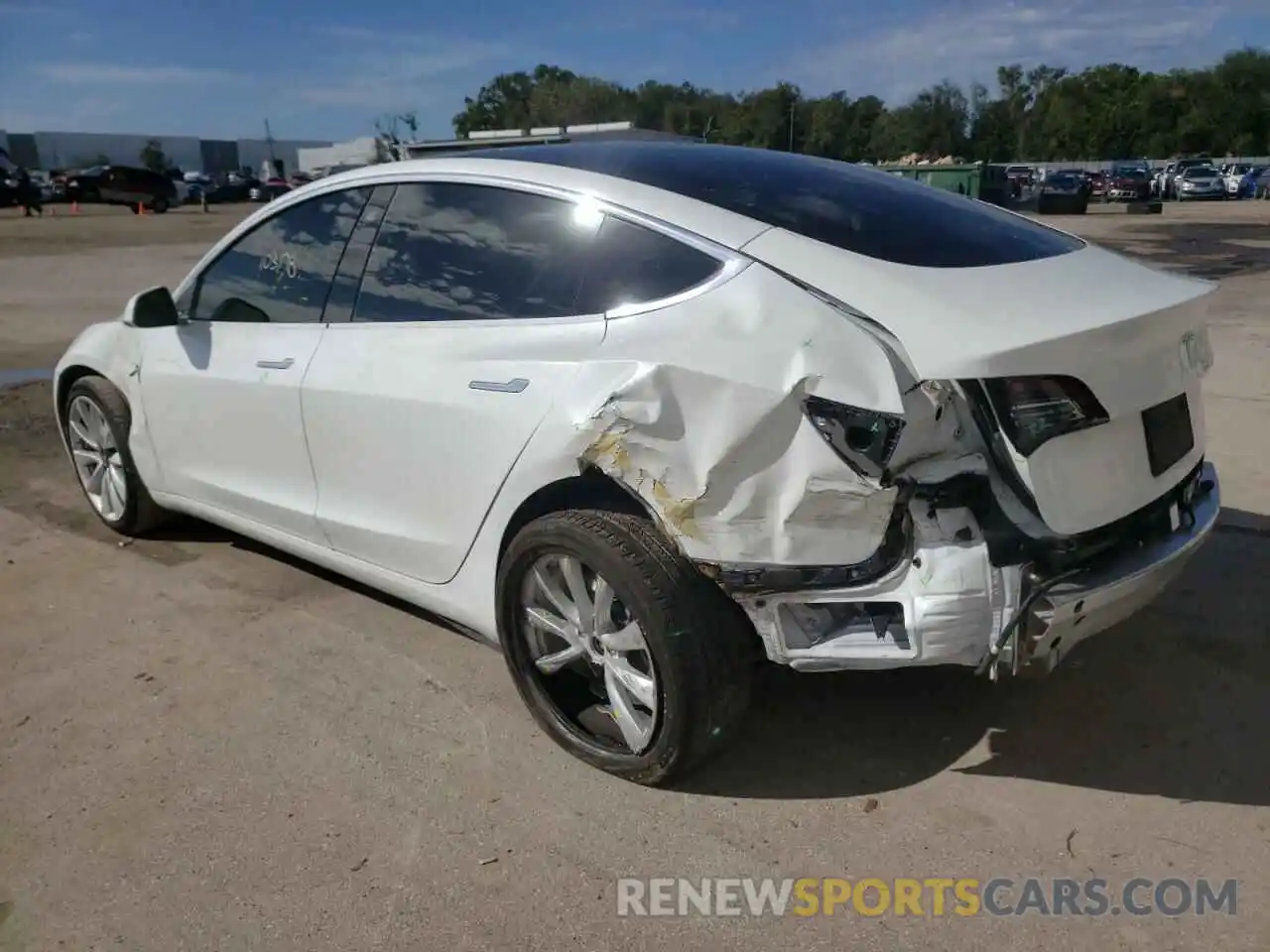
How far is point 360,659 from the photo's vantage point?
3693 millimetres

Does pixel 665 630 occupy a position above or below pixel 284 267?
below

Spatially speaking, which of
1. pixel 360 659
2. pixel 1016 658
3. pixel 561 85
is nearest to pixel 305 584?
pixel 360 659

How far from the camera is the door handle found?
2918mm

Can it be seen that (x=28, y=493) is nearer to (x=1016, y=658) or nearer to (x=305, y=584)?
(x=305, y=584)

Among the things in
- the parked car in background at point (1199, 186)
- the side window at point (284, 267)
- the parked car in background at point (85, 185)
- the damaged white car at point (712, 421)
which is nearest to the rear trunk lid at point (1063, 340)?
the damaged white car at point (712, 421)

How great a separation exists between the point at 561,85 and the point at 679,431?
103752 millimetres

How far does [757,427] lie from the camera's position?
8.07ft

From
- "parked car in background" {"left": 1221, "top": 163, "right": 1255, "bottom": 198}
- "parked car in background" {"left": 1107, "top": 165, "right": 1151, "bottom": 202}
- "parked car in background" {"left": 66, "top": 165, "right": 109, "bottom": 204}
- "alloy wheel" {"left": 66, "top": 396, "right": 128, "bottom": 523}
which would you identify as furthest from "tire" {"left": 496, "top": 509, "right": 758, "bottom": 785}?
"parked car in background" {"left": 66, "top": 165, "right": 109, "bottom": 204}

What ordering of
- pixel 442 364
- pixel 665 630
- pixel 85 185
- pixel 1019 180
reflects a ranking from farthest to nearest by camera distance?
1. pixel 85 185
2. pixel 1019 180
3. pixel 442 364
4. pixel 665 630

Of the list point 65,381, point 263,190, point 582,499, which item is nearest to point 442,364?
point 582,499

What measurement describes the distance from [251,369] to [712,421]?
211cm

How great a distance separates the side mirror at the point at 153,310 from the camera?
4215mm

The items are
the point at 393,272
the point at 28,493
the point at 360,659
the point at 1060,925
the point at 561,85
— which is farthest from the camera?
the point at 561,85

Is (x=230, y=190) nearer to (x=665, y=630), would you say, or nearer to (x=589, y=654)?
(x=589, y=654)
